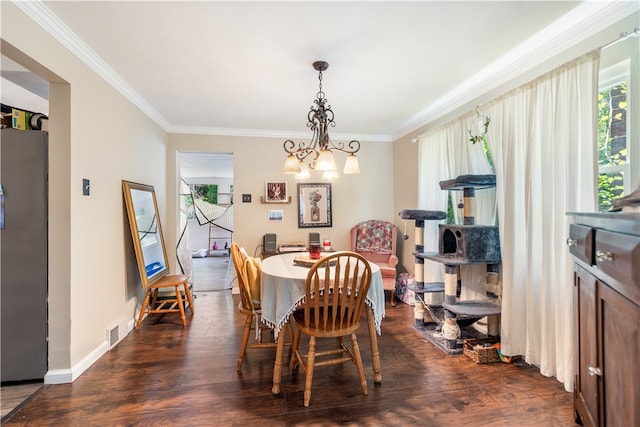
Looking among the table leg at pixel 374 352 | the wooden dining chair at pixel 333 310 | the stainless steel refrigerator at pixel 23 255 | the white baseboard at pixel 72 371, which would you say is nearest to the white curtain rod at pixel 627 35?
the wooden dining chair at pixel 333 310

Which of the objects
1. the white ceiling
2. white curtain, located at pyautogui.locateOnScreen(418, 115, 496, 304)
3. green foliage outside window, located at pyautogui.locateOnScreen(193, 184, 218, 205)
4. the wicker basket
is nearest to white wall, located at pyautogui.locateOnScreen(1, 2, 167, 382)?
the white ceiling

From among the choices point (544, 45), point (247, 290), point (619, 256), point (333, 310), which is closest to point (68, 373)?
point (247, 290)

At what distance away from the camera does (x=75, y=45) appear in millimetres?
1995

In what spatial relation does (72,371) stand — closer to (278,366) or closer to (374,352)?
(278,366)

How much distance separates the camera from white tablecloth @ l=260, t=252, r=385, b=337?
1.82m

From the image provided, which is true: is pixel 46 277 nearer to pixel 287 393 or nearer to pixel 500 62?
pixel 287 393

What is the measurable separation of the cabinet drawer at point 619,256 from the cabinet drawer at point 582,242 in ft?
0.18

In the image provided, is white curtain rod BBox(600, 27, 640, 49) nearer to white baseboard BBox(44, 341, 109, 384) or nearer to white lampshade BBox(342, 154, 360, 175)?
white lampshade BBox(342, 154, 360, 175)

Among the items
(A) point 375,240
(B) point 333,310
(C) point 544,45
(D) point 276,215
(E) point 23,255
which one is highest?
(C) point 544,45

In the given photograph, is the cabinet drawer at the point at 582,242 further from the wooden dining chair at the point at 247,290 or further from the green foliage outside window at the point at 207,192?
the green foliage outside window at the point at 207,192

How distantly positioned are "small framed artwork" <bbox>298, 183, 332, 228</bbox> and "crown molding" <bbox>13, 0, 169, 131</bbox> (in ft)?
7.49

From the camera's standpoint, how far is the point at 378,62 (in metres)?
2.30

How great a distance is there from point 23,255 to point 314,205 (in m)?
3.14

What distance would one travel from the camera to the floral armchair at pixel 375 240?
4090 millimetres
